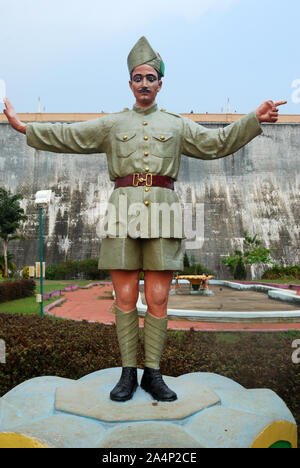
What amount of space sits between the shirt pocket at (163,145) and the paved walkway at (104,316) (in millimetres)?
4181

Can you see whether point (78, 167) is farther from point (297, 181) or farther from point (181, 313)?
point (181, 313)

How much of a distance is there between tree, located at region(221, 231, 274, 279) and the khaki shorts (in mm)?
19734

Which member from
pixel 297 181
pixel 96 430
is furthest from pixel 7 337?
pixel 297 181

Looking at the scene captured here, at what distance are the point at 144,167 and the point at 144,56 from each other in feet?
2.77

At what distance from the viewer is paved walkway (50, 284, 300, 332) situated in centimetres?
703

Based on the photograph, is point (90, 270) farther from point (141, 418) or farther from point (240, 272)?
point (141, 418)

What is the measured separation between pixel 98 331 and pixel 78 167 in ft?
79.1

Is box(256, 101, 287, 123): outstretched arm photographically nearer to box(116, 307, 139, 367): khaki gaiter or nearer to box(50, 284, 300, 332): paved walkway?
box(116, 307, 139, 367): khaki gaiter

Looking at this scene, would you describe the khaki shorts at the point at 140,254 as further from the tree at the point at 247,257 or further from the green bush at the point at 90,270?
the tree at the point at 247,257

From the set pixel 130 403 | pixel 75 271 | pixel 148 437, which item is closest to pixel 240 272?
pixel 75 271

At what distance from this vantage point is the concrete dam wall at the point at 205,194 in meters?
24.8

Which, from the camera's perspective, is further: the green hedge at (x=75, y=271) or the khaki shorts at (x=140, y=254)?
the green hedge at (x=75, y=271)

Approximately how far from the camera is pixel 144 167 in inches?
115

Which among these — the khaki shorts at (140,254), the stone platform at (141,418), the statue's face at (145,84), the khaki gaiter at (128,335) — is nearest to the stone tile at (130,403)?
the stone platform at (141,418)
